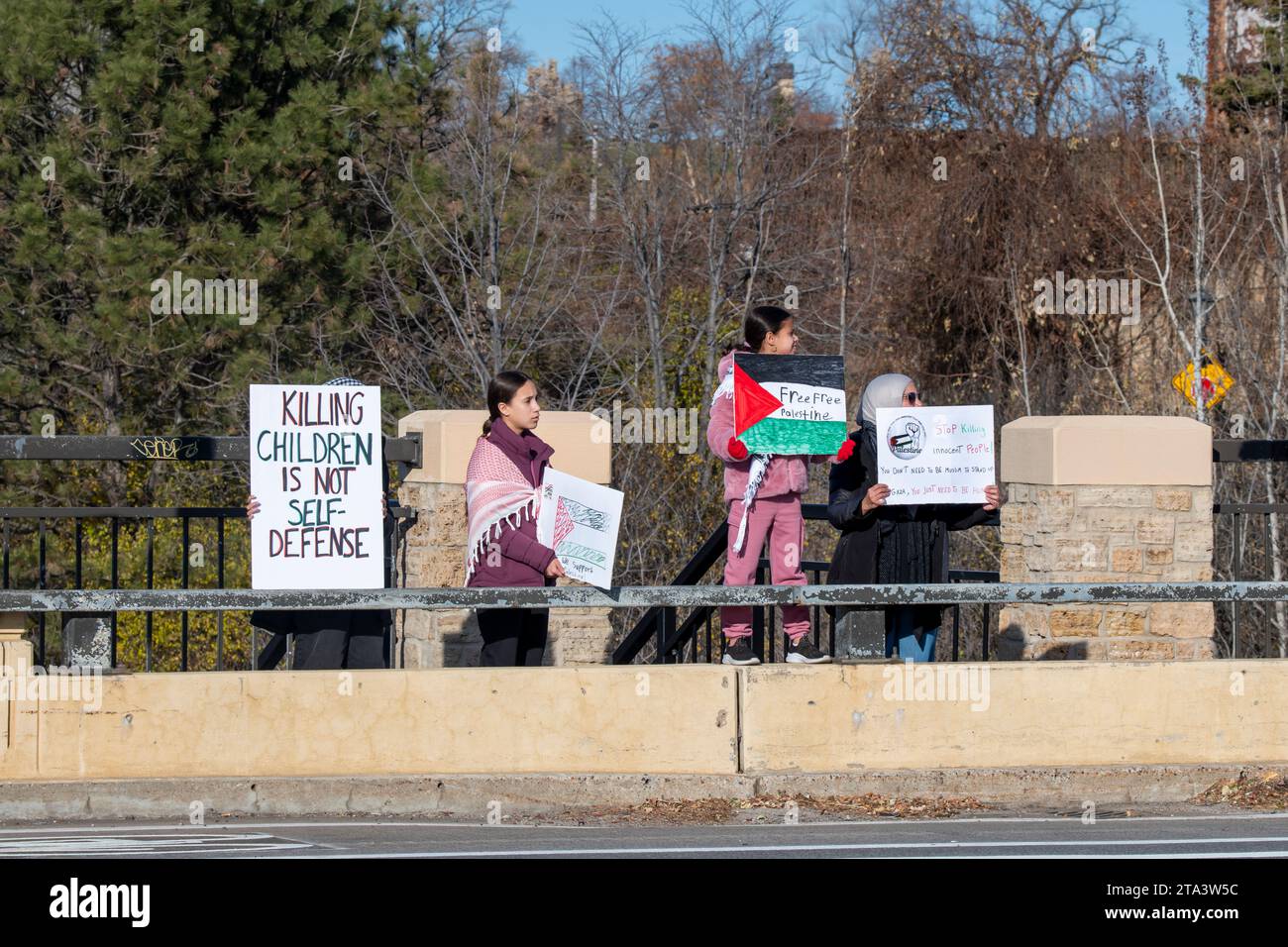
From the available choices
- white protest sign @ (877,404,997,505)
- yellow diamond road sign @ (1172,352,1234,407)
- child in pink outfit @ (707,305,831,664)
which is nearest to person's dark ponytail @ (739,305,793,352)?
child in pink outfit @ (707,305,831,664)

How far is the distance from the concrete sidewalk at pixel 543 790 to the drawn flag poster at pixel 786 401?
1.50 meters

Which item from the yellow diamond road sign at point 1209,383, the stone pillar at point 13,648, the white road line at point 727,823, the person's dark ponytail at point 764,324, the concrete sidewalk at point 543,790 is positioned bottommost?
the white road line at point 727,823

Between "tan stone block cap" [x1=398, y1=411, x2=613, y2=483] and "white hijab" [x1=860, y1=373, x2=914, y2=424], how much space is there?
1.65 meters

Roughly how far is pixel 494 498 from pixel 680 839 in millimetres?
1950

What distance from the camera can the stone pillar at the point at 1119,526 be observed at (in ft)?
31.1

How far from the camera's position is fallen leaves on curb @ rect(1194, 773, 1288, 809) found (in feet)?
24.6

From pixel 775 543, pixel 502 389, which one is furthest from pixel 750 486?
pixel 502 389

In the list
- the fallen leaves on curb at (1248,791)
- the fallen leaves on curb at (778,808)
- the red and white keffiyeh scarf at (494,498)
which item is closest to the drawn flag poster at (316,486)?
the red and white keffiyeh scarf at (494,498)

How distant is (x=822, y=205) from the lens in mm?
34562

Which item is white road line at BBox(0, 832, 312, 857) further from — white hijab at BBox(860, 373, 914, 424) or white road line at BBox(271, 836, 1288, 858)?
white hijab at BBox(860, 373, 914, 424)

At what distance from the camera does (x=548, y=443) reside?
945 centimetres

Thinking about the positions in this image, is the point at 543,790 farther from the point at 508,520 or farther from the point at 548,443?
the point at 548,443

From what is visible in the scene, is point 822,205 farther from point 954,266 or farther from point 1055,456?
point 1055,456

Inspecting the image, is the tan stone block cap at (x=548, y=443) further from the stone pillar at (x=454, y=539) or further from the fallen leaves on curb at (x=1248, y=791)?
the fallen leaves on curb at (x=1248, y=791)
